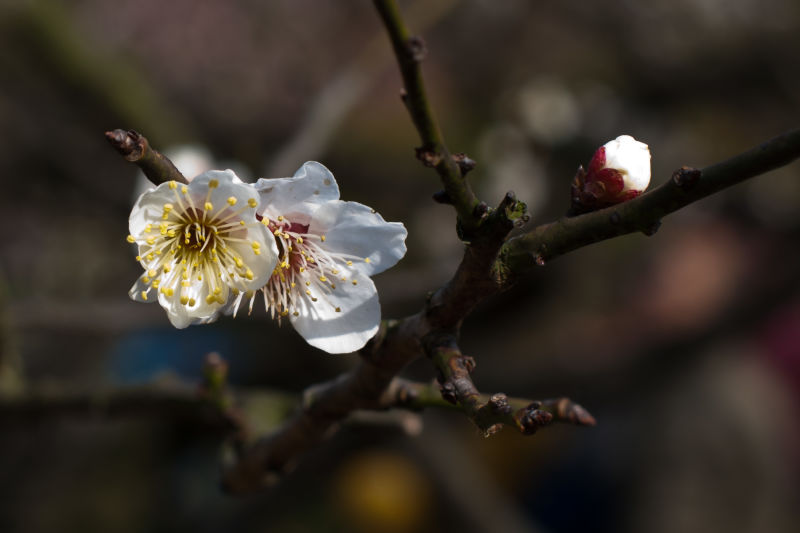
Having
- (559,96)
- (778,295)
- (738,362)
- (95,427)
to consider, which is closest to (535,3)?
(559,96)

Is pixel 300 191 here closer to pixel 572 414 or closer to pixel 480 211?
pixel 480 211

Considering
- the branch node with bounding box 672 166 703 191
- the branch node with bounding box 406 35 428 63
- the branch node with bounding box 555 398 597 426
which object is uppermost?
the branch node with bounding box 406 35 428 63

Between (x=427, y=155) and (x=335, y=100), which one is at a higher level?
(x=335, y=100)

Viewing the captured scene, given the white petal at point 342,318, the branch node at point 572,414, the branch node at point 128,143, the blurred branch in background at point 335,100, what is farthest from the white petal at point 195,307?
the blurred branch in background at point 335,100

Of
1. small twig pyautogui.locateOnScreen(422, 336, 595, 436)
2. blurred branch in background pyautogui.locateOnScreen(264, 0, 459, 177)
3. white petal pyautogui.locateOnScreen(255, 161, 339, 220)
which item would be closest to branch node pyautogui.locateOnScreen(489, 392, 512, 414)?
small twig pyautogui.locateOnScreen(422, 336, 595, 436)

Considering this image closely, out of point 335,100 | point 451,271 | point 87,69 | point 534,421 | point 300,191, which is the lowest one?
point 534,421

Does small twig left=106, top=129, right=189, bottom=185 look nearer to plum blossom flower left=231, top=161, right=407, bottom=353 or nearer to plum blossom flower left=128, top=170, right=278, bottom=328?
plum blossom flower left=128, top=170, right=278, bottom=328

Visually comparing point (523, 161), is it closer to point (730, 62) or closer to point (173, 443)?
point (730, 62)

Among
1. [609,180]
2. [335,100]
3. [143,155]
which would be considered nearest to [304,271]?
[143,155]
